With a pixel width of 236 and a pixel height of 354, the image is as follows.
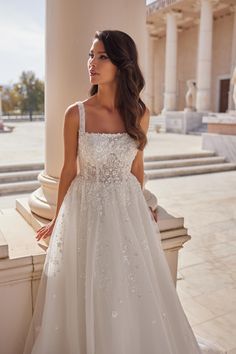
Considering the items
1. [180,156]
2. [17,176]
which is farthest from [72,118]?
[180,156]

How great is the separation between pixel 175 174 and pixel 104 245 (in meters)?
7.80

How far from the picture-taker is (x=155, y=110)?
32.0 metres

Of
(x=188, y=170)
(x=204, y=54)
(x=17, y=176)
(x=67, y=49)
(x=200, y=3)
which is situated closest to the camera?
(x=67, y=49)

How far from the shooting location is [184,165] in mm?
10180

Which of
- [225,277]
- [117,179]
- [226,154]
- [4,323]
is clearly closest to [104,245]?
[117,179]

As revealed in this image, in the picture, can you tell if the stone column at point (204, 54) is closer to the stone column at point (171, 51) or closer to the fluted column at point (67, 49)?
the stone column at point (171, 51)

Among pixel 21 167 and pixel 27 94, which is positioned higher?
pixel 27 94

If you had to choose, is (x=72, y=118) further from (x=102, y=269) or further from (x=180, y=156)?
(x=180, y=156)

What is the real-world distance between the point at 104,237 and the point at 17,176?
6.36 meters

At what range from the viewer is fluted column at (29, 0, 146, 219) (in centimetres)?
240

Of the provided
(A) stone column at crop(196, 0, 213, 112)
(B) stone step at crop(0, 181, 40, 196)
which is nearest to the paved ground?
(B) stone step at crop(0, 181, 40, 196)

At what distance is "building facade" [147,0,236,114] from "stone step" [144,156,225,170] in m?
11.6

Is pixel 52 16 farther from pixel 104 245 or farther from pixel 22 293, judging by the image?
pixel 22 293

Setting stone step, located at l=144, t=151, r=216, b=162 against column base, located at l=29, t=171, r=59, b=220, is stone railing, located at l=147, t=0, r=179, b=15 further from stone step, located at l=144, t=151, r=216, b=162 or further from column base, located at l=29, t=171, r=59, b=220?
column base, located at l=29, t=171, r=59, b=220
